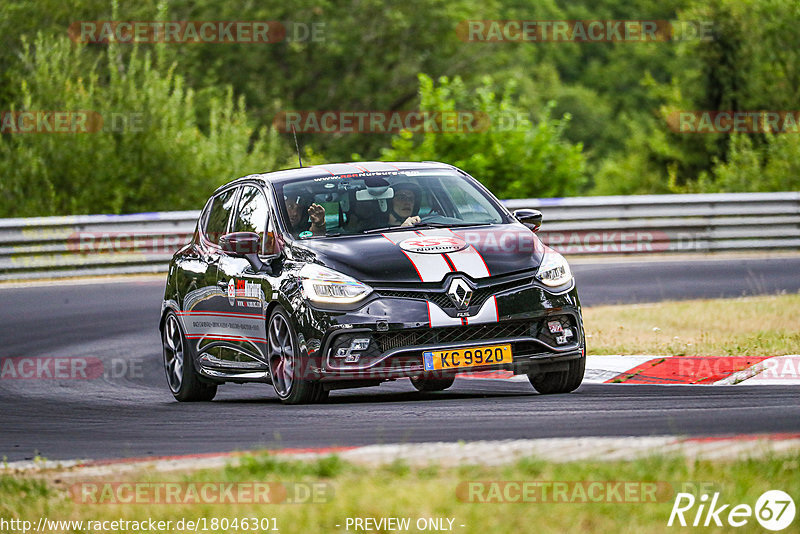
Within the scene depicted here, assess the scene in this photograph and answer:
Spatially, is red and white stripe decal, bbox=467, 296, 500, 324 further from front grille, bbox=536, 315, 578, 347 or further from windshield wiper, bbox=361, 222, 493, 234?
windshield wiper, bbox=361, 222, 493, 234

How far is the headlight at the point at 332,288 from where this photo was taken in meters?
9.09

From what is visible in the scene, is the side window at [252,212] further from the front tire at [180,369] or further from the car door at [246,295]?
the front tire at [180,369]

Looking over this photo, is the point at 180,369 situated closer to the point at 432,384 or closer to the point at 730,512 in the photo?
the point at 432,384

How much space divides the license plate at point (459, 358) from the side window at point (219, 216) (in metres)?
2.73

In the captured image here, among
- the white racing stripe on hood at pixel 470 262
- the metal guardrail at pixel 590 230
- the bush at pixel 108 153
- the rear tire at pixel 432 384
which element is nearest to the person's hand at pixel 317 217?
the white racing stripe on hood at pixel 470 262

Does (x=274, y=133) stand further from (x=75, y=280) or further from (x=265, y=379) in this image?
(x=265, y=379)

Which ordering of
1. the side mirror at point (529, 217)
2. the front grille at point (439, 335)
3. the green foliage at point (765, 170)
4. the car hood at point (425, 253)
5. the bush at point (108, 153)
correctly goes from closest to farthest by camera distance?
1. the front grille at point (439, 335)
2. the car hood at point (425, 253)
3. the side mirror at point (529, 217)
4. the bush at point (108, 153)
5. the green foliage at point (765, 170)

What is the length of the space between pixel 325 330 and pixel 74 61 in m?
21.4

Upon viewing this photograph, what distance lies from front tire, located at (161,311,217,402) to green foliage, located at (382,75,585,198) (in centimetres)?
1550

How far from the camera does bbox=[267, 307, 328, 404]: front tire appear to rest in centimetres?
935

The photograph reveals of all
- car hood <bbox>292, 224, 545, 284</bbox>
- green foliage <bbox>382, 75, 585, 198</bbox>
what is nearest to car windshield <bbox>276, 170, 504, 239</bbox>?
car hood <bbox>292, 224, 545, 284</bbox>

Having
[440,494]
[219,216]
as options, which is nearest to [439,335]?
[219,216]

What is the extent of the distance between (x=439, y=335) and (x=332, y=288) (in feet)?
2.49

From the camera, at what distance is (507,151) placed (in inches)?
1077
